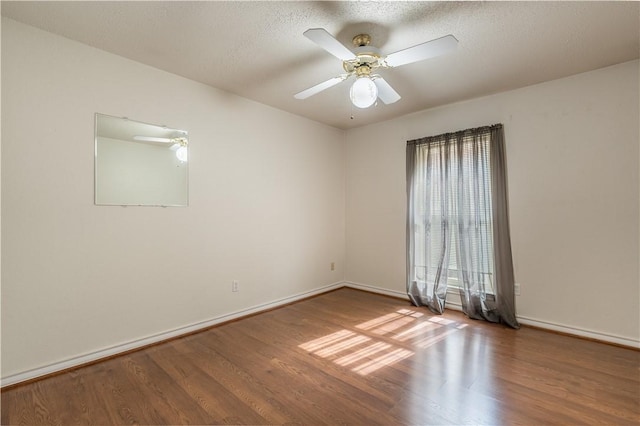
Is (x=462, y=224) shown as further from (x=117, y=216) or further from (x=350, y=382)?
(x=117, y=216)

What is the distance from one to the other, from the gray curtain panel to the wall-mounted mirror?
9.17 ft

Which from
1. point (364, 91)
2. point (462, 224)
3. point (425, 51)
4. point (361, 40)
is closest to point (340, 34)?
point (361, 40)

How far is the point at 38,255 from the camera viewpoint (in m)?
2.18

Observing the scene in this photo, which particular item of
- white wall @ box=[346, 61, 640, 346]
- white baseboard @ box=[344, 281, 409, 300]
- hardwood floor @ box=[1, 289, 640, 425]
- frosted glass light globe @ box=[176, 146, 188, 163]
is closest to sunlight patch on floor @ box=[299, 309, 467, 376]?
hardwood floor @ box=[1, 289, 640, 425]

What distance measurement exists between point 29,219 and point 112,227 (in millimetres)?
510

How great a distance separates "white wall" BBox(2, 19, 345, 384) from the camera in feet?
6.93

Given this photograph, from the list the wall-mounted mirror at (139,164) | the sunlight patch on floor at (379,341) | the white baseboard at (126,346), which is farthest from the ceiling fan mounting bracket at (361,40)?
the white baseboard at (126,346)

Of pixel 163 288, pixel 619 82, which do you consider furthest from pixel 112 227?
pixel 619 82

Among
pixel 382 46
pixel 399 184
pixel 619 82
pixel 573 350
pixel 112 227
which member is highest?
pixel 382 46

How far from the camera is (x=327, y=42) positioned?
1.85m

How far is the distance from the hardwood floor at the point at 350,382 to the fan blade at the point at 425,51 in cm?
222

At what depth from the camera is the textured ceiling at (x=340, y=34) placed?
1.94 metres

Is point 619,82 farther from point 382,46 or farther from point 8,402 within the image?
point 8,402

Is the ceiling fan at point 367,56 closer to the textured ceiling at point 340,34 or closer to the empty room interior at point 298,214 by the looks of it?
the empty room interior at point 298,214
